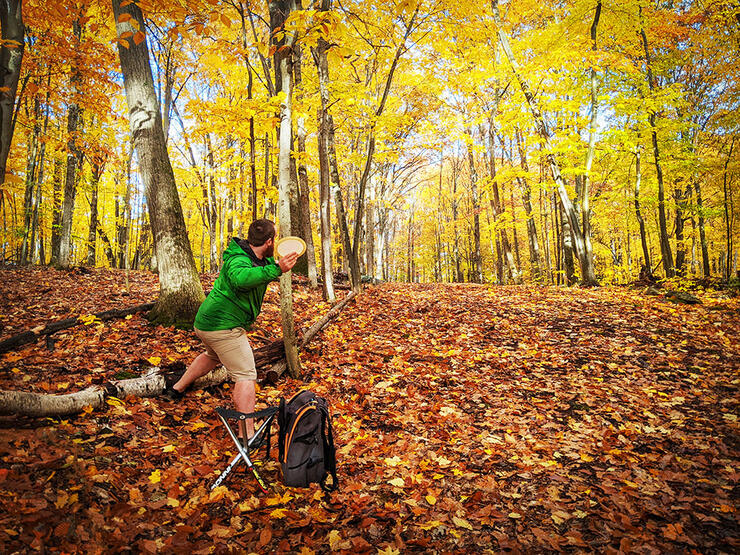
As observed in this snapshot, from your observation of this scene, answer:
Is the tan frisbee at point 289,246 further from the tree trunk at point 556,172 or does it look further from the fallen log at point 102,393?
the tree trunk at point 556,172

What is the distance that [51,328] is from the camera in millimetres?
4812

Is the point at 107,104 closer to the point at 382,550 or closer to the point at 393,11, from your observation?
the point at 393,11

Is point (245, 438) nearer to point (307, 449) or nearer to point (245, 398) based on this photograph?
point (245, 398)

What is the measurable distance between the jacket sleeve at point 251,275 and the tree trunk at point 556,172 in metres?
11.3

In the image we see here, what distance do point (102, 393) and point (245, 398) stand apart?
1588 mm

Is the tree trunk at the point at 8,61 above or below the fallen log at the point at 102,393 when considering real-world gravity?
above

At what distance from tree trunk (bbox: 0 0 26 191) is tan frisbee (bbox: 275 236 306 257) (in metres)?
2.85

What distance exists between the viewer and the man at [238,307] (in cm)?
310

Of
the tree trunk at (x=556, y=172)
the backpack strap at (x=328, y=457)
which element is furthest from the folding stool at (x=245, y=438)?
the tree trunk at (x=556, y=172)

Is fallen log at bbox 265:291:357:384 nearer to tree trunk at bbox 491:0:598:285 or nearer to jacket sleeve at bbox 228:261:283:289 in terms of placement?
jacket sleeve at bbox 228:261:283:289

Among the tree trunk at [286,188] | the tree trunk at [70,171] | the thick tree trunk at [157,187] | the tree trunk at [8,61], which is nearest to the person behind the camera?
the tree trunk at [8,61]

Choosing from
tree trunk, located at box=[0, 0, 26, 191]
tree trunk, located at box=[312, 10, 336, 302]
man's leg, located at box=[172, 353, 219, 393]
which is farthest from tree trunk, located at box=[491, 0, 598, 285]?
tree trunk, located at box=[0, 0, 26, 191]

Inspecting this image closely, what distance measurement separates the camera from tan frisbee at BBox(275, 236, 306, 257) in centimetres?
322

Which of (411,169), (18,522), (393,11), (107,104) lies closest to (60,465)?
(18,522)
